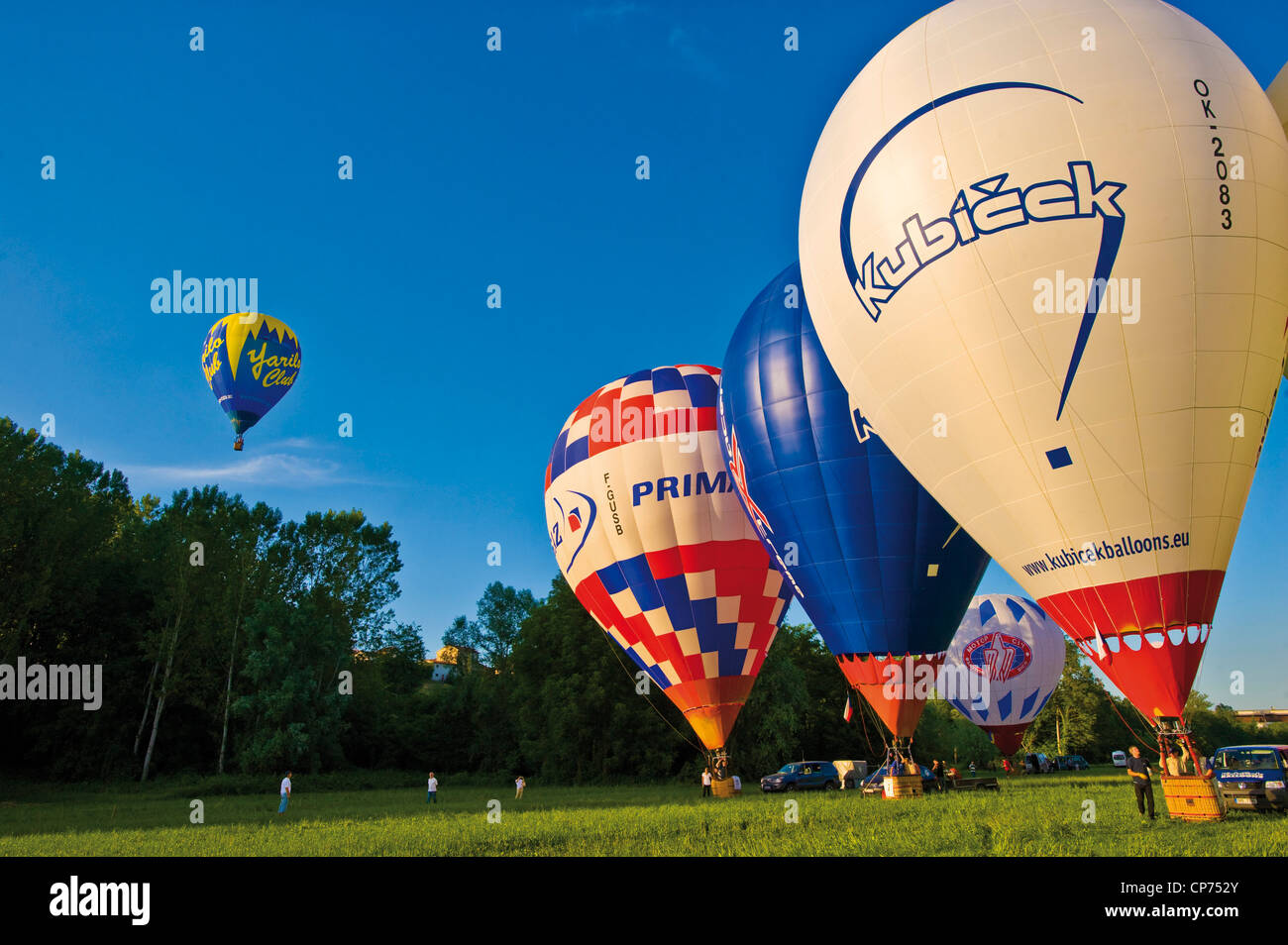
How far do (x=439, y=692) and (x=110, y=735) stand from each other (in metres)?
16.5

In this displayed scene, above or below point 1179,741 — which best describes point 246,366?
above

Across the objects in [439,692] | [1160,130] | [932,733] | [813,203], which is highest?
[813,203]

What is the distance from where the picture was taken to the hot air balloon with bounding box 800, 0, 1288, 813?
395 inches

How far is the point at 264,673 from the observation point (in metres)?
34.6

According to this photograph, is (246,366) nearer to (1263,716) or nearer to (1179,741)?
(1179,741)

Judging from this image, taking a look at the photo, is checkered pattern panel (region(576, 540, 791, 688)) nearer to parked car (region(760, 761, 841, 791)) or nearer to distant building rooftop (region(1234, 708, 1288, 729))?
parked car (region(760, 761, 841, 791))

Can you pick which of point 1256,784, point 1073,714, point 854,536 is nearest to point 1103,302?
point 854,536

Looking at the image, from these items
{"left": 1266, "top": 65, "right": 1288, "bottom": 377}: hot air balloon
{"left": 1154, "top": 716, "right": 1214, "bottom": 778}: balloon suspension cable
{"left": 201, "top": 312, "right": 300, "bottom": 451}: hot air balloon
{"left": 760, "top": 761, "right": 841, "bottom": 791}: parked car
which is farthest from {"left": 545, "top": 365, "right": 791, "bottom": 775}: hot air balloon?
{"left": 201, "top": 312, "right": 300, "bottom": 451}: hot air balloon

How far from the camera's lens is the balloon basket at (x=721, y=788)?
68.5ft

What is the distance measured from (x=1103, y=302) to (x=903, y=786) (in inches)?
406

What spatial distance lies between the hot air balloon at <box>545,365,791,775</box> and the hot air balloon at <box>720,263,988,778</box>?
11.2ft
